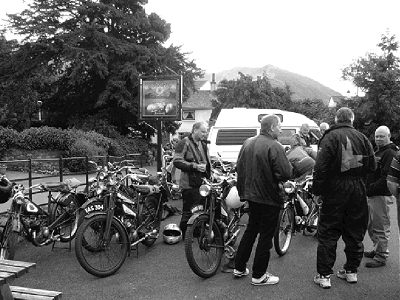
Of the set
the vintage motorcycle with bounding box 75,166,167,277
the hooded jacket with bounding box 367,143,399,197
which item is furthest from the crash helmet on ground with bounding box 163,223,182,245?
the hooded jacket with bounding box 367,143,399,197

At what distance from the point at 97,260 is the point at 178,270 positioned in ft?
3.21

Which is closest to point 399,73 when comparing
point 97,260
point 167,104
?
point 167,104

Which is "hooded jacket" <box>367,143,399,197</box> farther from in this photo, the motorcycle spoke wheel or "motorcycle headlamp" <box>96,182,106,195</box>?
"motorcycle headlamp" <box>96,182,106,195</box>

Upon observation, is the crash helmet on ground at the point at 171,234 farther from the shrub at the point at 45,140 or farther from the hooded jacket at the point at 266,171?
the shrub at the point at 45,140

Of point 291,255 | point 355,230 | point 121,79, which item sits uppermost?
point 121,79

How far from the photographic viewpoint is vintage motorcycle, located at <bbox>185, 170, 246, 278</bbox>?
4.88 meters

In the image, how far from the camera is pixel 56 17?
1069 inches

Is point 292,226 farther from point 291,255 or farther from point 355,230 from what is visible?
point 355,230

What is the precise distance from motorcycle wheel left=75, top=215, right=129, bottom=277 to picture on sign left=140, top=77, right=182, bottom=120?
Result: 6876 mm

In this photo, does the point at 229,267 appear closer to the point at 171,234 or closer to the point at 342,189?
the point at 171,234

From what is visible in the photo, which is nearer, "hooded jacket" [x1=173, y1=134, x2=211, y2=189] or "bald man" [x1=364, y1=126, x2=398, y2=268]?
"bald man" [x1=364, y1=126, x2=398, y2=268]

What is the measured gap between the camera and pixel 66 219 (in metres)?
6.07

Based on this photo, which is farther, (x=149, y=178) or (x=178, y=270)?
(x=149, y=178)

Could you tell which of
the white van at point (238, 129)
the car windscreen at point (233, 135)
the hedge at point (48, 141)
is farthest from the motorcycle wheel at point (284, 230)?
the hedge at point (48, 141)
